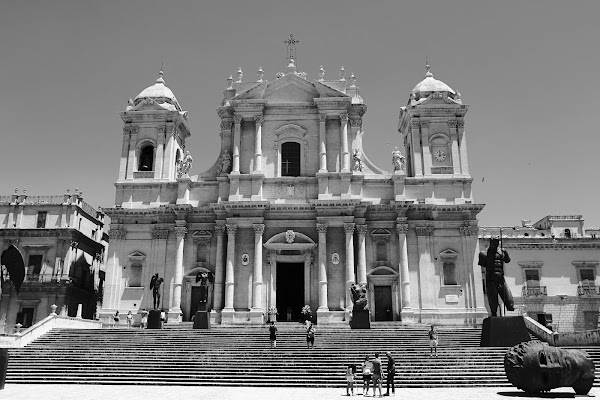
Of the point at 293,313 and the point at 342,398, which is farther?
the point at 293,313

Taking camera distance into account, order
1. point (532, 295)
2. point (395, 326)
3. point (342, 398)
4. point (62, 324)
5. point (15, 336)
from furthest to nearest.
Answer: point (532, 295), point (395, 326), point (62, 324), point (15, 336), point (342, 398)

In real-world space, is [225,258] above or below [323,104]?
below

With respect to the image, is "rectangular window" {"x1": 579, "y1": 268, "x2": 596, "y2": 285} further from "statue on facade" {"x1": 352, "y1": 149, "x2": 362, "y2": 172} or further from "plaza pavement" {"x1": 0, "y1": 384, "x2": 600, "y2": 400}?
"plaza pavement" {"x1": 0, "y1": 384, "x2": 600, "y2": 400}

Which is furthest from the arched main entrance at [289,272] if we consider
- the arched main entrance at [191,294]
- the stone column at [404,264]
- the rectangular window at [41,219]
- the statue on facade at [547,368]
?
the statue on facade at [547,368]

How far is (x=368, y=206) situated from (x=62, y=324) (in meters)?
17.5

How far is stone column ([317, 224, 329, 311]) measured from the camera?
1266 inches

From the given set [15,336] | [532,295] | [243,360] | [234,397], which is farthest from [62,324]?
[532,295]

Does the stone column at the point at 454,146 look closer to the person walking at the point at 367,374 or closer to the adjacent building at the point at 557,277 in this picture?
the adjacent building at the point at 557,277

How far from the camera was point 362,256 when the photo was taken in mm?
33125

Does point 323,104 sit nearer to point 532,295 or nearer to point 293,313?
point 293,313

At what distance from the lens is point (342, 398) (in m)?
15.2

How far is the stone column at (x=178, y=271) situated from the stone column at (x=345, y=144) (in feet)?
33.3

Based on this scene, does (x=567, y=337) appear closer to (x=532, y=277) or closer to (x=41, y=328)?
(x=532, y=277)

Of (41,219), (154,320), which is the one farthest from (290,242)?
(41,219)
